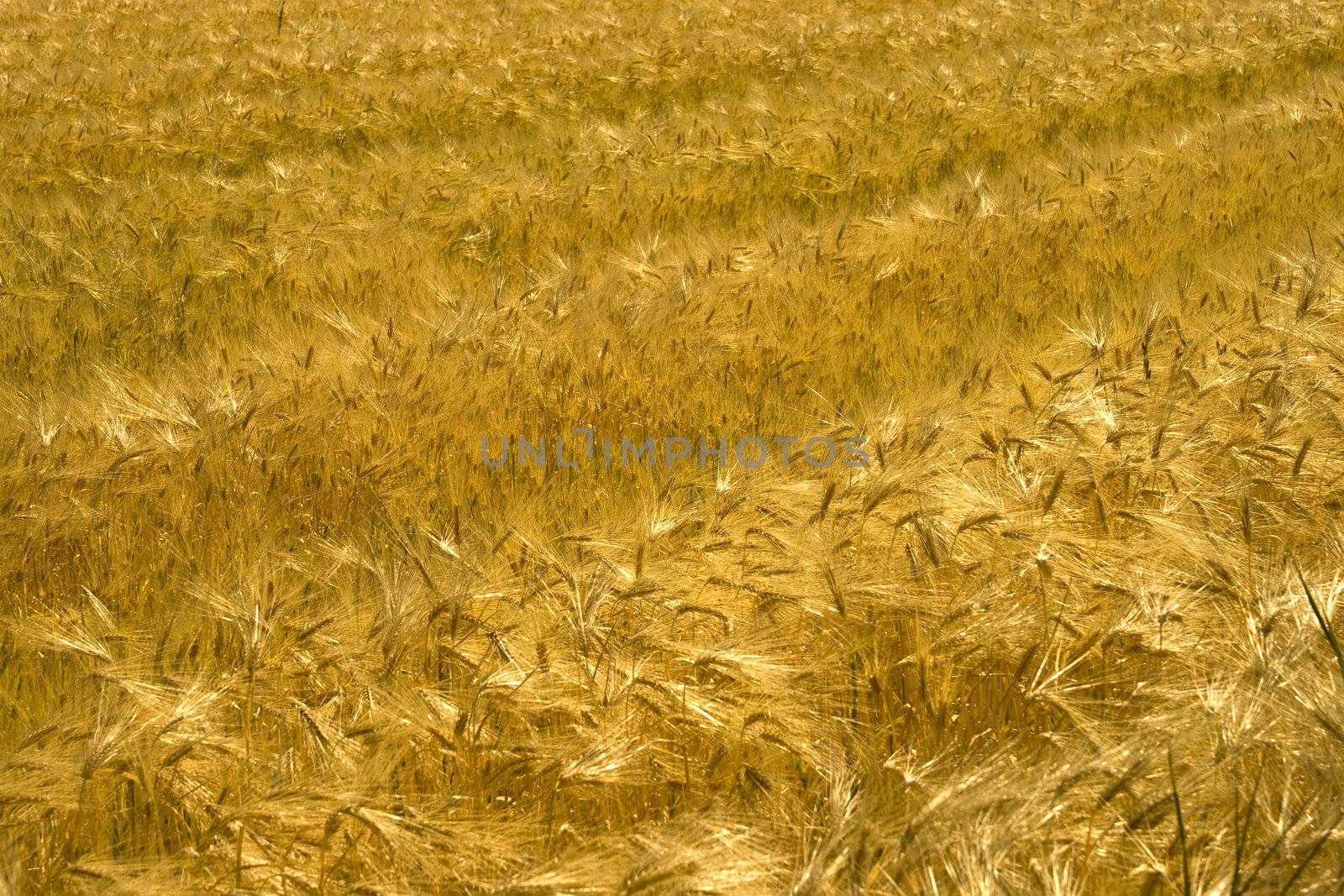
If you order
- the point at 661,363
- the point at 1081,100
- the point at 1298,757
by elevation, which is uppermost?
the point at 1298,757

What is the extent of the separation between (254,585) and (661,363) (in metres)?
1.60

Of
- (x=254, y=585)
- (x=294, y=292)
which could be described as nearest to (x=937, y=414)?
(x=254, y=585)

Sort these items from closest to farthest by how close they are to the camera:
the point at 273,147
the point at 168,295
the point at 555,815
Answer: the point at 555,815 < the point at 168,295 < the point at 273,147

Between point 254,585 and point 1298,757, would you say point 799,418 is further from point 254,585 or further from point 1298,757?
point 1298,757

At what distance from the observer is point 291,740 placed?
1472 millimetres

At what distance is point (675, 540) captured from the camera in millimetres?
1966

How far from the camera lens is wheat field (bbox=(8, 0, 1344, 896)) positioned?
123 centimetres

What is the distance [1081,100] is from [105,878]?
773cm

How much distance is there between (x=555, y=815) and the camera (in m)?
1.38

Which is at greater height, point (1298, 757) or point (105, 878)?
point (1298, 757)

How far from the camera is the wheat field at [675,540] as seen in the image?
4.03 ft

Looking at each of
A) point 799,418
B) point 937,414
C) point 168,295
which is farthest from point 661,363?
Result: point 168,295

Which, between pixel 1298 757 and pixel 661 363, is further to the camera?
pixel 661 363

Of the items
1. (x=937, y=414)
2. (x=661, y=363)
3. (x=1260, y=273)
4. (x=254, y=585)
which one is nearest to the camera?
(x=254, y=585)
